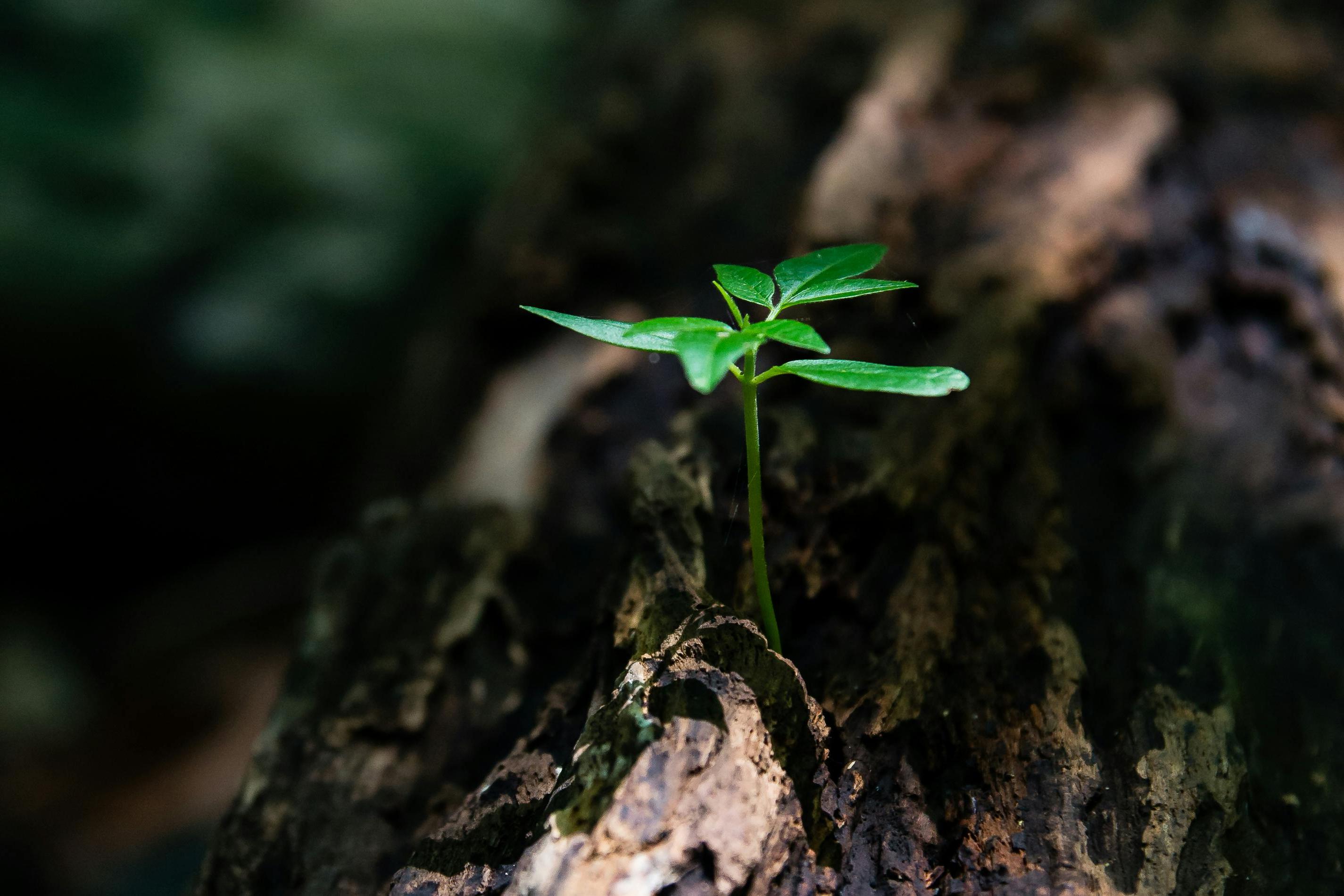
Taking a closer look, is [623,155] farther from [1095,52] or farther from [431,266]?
[431,266]

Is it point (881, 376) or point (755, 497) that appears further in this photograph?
point (755, 497)

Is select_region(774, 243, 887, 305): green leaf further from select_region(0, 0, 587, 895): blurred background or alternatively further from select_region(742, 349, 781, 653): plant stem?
select_region(0, 0, 587, 895): blurred background

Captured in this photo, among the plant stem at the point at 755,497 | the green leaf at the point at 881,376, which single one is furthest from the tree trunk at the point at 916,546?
the green leaf at the point at 881,376

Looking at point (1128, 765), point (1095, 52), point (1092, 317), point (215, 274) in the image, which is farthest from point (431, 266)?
point (1128, 765)

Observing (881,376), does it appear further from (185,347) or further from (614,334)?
(185,347)

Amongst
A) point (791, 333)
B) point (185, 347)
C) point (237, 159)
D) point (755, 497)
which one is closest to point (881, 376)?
point (791, 333)

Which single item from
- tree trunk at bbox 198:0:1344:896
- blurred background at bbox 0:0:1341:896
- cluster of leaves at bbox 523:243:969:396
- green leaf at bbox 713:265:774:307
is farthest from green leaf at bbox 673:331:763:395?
blurred background at bbox 0:0:1341:896

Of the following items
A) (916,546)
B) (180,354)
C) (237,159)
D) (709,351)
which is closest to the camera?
(709,351)

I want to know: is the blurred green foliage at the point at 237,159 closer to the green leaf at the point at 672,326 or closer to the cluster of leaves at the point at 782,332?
the cluster of leaves at the point at 782,332
